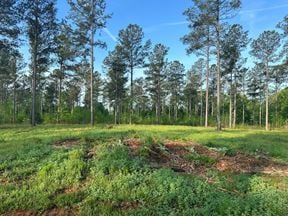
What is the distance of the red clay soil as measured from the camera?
9.71 metres

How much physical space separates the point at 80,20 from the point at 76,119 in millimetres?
15034

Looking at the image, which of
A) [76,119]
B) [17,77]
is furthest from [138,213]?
[17,77]

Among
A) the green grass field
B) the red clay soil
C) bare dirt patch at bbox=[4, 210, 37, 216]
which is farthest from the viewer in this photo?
the red clay soil

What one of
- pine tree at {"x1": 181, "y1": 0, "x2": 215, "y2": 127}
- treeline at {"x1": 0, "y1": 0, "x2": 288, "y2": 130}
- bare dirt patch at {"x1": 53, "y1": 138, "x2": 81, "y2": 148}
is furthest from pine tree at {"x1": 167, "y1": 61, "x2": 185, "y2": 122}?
bare dirt patch at {"x1": 53, "y1": 138, "x2": 81, "y2": 148}

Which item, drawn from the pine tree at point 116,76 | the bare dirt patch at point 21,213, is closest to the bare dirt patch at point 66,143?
the bare dirt patch at point 21,213

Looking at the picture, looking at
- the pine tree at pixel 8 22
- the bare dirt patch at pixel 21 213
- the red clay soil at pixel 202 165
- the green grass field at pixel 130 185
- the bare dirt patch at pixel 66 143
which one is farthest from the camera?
the pine tree at pixel 8 22

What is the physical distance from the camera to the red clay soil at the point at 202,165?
9711 mm

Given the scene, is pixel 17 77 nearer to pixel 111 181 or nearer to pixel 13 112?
pixel 13 112

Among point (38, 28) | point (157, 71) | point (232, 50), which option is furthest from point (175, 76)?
point (38, 28)

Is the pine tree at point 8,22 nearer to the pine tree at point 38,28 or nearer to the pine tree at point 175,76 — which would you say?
the pine tree at point 38,28

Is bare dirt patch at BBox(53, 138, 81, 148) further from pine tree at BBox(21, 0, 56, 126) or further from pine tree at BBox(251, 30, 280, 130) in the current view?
pine tree at BBox(251, 30, 280, 130)

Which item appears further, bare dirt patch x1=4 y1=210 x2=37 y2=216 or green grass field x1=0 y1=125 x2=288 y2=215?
bare dirt patch x1=4 y1=210 x2=37 y2=216

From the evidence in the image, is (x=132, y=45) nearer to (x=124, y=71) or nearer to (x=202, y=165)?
(x=124, y=71)

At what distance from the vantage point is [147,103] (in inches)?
3004
